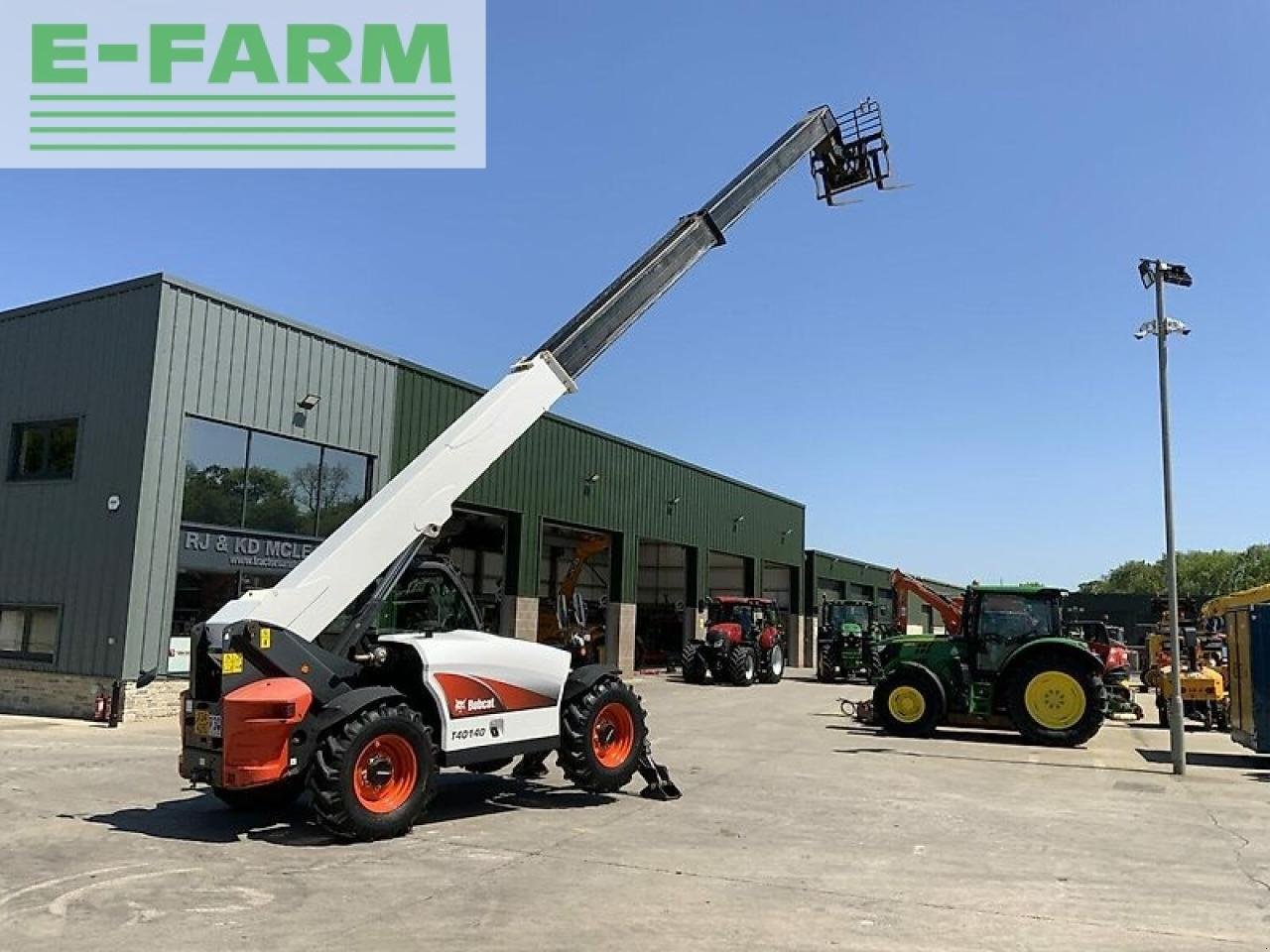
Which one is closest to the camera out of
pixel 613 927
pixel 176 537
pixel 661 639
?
pixel 613 927

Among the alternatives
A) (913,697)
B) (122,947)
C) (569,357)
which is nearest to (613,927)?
(122,947)

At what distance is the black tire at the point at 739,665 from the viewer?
2842 cm

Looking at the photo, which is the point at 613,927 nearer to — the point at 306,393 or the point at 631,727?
the point at 631,727

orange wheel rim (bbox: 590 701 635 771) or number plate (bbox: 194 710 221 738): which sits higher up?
number plate (bbox: 194 710 221 738)

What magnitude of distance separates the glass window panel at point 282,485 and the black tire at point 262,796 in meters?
9.75

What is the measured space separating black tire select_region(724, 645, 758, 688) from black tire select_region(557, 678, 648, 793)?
18753 mm

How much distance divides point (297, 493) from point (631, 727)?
11.2 meters

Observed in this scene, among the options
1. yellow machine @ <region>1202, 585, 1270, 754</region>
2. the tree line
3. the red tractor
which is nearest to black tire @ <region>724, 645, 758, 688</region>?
the red tractor

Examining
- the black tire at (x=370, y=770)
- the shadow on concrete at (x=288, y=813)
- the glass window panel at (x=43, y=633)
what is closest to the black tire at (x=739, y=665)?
the glass window panel at (x=43, y=633)

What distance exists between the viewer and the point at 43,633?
16984 millimetres

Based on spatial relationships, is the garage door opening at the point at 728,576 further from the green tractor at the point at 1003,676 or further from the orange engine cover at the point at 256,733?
the orange engine cover at the point at 256,733

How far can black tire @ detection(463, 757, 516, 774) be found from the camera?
364 inches

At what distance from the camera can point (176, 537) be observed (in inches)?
648

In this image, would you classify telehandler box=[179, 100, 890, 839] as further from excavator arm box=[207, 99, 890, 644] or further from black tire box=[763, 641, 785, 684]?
black tire box=[763, 641, 785, 684]
